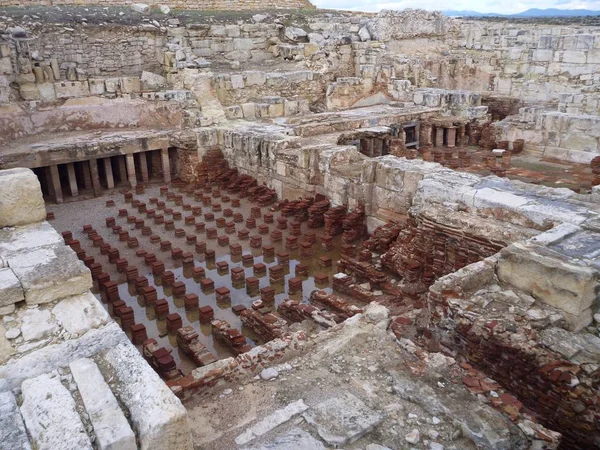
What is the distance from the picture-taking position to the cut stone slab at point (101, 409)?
8.90ft

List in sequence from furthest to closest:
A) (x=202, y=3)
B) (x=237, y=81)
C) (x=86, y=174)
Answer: (x=202, y=3) < (x=237, y=81) < (x=86, y=174)

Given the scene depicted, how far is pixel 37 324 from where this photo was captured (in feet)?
12.3

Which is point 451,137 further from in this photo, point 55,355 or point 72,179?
point 55,355

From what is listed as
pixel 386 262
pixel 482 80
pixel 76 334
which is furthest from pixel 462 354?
pixel 482 80

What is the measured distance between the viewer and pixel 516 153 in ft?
40.2

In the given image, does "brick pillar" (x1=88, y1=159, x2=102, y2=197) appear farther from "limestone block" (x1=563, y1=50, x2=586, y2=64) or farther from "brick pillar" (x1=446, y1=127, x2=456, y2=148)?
"limestone block" (x1=563, y1=50, x2=586, y2=64)

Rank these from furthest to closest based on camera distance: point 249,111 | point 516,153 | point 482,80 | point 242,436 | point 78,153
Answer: point 482,80
point 249,111
point 516,153
point 78,153
point 242,436

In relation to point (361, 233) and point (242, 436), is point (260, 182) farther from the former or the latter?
point (242, 436)

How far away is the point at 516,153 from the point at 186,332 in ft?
31.3

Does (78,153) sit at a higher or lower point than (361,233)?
higher

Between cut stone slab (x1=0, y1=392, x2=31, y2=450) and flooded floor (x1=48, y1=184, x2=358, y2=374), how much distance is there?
2.43 meters

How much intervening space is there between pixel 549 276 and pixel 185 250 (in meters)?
5.54

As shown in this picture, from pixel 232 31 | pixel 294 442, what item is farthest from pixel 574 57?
pixel 294 442

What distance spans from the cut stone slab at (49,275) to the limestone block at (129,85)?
10.0m
